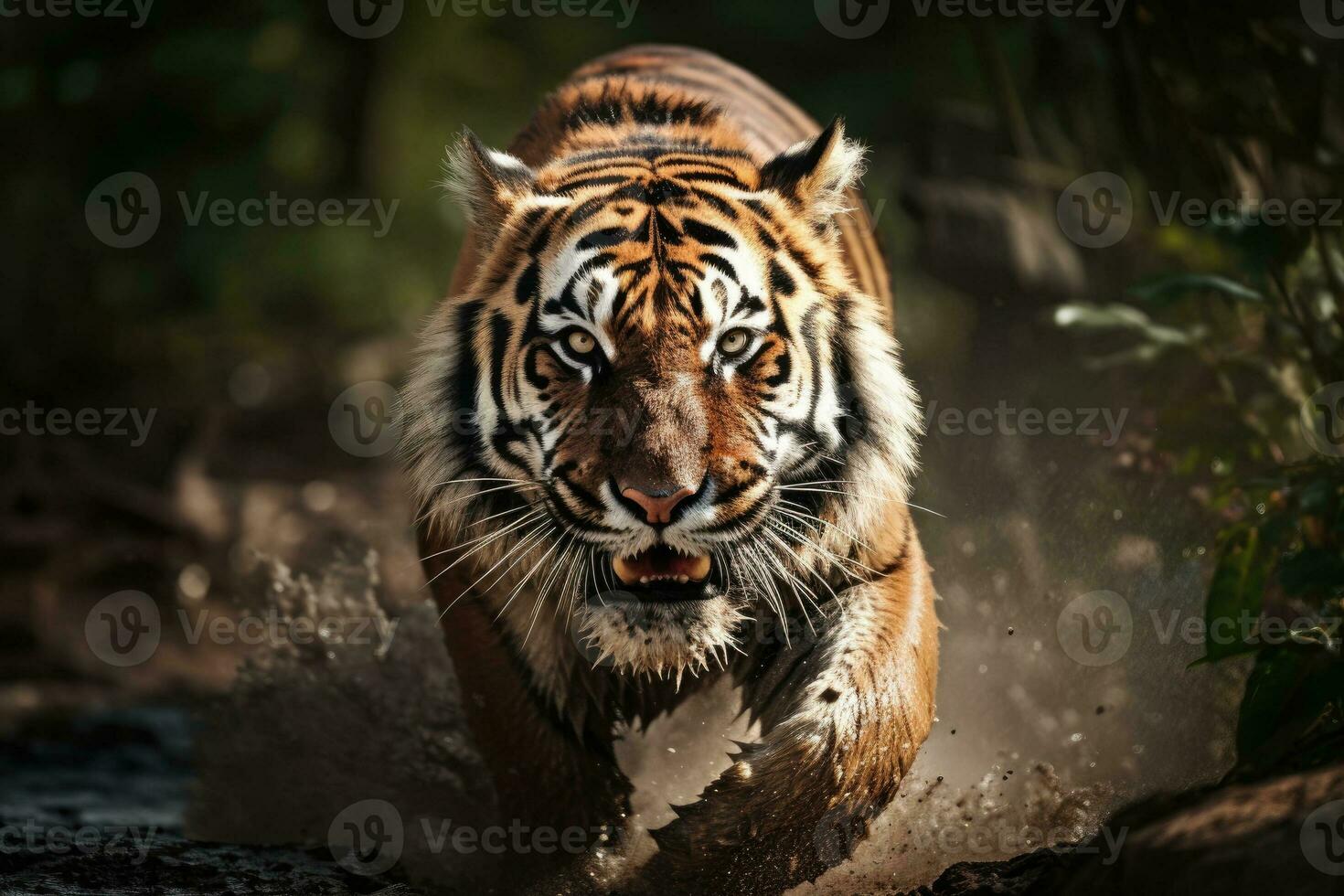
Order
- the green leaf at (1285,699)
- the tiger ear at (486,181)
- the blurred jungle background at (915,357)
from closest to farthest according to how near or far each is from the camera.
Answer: the green leaf at (1285,699)
the tiger ear at (486,181)
the blurred jungle background at (915,357)

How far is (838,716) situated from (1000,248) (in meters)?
4.20

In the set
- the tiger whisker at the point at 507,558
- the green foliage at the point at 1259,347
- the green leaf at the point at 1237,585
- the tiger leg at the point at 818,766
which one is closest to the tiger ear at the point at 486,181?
the tiger whisker at the point at 507,558

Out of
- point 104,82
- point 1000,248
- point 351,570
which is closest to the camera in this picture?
point 351,570

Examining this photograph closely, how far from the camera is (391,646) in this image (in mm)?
4383

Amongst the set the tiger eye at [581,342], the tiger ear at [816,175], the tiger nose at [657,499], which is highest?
the tiger ear at [816,175]

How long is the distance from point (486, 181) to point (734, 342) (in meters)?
0.69

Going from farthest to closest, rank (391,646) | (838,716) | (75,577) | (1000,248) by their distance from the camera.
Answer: (1000,248), (75,577), (391,646), (838,716)

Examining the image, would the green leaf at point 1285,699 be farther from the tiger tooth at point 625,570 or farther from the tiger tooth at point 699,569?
the tiger tooth at point 625,570

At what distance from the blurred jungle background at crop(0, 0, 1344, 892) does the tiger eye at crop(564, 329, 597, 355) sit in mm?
1097

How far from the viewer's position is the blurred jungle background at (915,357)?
3.30 metres

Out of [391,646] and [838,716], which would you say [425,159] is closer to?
[391,646]

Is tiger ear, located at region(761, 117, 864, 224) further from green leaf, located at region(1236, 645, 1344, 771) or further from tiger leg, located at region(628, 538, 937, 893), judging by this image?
green leaf, located at region(1236, 645, 1344, 771)

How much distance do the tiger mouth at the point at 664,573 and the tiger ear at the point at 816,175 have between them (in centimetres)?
82

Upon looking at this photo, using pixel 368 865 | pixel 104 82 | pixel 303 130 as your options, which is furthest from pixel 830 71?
pixel 368 865
